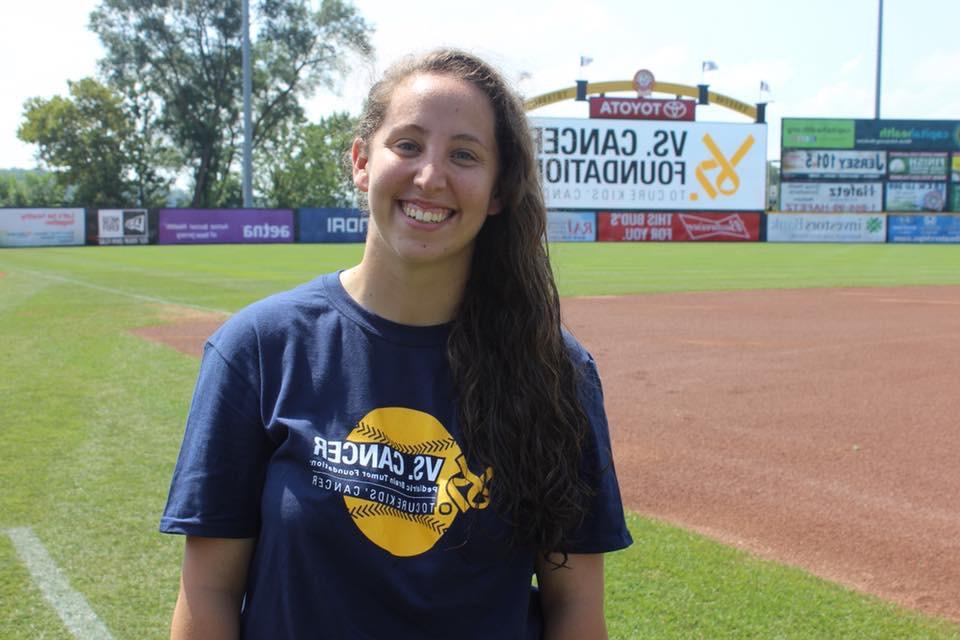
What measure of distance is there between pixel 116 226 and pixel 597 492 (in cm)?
4093

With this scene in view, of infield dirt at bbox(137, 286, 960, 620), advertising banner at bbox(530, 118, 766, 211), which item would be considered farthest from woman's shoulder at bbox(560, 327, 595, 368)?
advertising banner at bbox(530, 118, 766, 211)

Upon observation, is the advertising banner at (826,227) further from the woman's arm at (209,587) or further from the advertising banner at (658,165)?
the woman's arm at (209,587)

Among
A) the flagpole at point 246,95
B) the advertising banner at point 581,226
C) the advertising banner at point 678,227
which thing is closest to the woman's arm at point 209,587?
the flagpole at point 246,95

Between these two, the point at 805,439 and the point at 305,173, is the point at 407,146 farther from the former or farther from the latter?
the point at 305,173

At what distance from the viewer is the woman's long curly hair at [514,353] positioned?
6.15 ft

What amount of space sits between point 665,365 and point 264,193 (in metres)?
65.2

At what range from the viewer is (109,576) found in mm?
4066

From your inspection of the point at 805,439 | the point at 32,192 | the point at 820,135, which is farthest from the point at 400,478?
the point at 32,192

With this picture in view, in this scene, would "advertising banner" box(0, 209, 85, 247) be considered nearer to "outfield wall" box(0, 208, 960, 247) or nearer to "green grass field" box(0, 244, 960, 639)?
"outfield wall" box(0, 208, 960, 247)

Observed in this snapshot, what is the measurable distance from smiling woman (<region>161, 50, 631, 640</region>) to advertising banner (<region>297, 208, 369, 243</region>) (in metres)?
40.6

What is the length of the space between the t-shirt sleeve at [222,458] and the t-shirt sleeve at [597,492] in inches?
24.4

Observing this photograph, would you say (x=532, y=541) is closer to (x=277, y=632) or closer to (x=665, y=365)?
(x=277, y=632)

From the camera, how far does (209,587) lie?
6.05 ft

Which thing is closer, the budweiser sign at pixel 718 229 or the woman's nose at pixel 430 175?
the woman's nose at pixel 430 175
